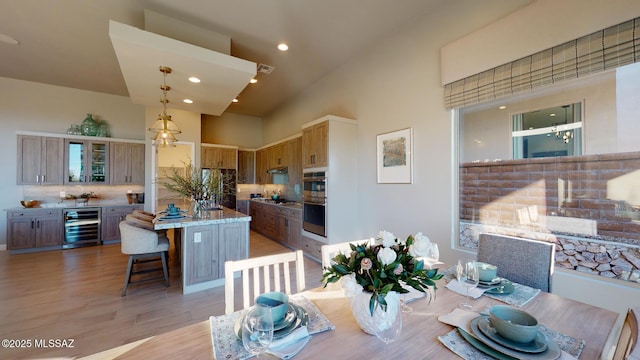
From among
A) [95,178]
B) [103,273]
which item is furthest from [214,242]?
[95,178]

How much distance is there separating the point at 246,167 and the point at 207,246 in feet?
15.2

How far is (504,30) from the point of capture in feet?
7.58

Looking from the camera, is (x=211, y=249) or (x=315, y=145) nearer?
(x=211, y=249)

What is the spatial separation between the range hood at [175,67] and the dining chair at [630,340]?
3.66 m

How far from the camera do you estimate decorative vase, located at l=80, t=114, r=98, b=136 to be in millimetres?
5352

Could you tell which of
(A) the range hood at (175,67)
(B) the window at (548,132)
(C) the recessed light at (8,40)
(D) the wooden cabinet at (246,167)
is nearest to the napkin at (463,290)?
(B) the window at (548,132)

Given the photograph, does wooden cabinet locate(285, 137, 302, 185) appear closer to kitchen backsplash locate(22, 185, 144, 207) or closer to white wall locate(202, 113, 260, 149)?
white wall locate(202, 113, 260, 149)

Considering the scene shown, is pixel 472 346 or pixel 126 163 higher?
pixel 126 163

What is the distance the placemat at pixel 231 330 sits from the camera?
85 centimetres

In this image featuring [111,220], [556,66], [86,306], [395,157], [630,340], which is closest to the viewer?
[630,340]

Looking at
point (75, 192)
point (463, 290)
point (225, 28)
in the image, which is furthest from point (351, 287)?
point (75, 192)

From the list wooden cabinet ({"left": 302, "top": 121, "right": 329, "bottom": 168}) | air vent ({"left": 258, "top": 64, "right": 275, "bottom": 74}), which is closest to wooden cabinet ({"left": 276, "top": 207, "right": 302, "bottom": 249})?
wooden cabinet ({"left": 302, "top": 121, "right": 329, "bottom": 168})

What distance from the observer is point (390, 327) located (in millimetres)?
907

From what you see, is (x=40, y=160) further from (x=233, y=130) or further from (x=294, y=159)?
(x=294, y=159)
